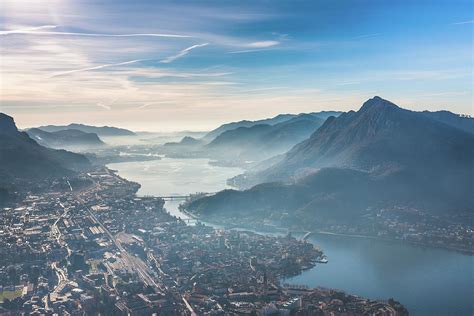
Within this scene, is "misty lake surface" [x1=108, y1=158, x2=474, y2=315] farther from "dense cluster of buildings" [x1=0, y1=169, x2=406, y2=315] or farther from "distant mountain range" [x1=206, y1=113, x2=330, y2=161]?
"distant mountain range" [x1=206, y1=113, x2=330, y2=161]

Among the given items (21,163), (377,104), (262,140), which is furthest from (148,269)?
(262,140)

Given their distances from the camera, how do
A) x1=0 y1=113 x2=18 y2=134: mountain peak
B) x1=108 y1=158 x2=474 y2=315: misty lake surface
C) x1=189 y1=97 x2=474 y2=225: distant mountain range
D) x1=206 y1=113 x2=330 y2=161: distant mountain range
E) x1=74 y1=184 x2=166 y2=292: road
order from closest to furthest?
x1=108 y1=158 x2=474 y2=315: misty lake surface, x1=74 y1=184 x2=166 y2=292: road, x1=189 y1=97 x2=474 y2=225: distant mountain range, x1=0 y1=113 x2=18 y2=134: mountain peak, x1=206 y1=113 x2=330 y2=161: distant mountain range

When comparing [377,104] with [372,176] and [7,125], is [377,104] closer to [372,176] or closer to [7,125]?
[372,176]

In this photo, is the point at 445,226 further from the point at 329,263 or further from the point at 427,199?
the point at 329,263

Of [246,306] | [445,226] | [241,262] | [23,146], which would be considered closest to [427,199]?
[445,226]

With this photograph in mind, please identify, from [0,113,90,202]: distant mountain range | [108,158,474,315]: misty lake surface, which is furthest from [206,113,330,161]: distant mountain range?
[108,158,474,315]: misty lake surface
